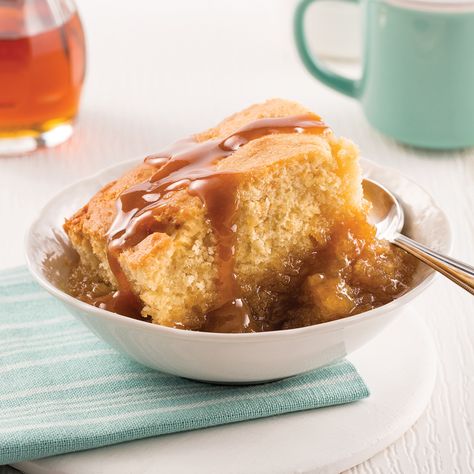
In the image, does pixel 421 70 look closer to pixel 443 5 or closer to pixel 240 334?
pixel 443 5

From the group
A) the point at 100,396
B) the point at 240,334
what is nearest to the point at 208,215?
the point at 240,334

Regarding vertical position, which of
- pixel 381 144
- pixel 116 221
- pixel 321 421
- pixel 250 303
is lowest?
pixel 381 144

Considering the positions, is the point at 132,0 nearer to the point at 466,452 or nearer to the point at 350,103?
the point at 350,103

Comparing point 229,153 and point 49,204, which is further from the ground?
point 229,153

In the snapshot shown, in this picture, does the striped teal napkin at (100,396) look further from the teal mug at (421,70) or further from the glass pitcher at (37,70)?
the teal mug at (421,70)

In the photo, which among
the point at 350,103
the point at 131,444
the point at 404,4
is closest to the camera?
→ the point at 131,444

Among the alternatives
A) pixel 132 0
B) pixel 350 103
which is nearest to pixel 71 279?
pixel 350 103

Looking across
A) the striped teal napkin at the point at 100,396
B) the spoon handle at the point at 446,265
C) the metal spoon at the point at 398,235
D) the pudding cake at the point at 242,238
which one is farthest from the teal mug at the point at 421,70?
the striped teal napkin at the point at 100,396

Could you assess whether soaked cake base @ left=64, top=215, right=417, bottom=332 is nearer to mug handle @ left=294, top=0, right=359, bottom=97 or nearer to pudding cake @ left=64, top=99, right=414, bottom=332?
pudding cake @ left=64, top=99, right=414, bottom=332
